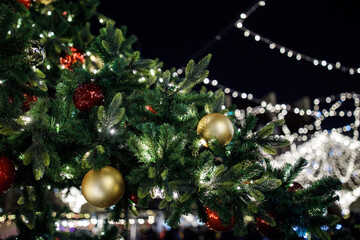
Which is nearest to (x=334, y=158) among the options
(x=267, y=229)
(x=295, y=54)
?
(x=295, y=54)

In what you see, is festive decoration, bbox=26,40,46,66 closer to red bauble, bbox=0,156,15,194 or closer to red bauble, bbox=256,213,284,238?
red bauble, bbox=0,156,15,194

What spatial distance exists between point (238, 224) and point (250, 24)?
4.62m

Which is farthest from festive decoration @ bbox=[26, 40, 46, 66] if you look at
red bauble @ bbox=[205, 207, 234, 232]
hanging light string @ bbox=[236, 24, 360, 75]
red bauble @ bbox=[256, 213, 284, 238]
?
hanging light string @ bbox=[236, 24, 360, 75]

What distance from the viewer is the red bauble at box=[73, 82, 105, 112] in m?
0.99

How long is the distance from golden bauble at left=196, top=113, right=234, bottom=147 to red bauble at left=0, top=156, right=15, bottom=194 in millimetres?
690

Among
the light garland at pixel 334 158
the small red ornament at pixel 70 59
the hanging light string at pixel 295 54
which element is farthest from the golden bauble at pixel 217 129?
the light garland at pixel 334 158

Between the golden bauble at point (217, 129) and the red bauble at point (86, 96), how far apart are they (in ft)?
1.41

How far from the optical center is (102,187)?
34.8 inches

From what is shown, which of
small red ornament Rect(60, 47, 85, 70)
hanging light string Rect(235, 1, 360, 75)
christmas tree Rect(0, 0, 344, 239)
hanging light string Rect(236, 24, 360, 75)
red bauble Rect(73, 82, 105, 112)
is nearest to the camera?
christmas tree Rect(0, 0, 344, 239)

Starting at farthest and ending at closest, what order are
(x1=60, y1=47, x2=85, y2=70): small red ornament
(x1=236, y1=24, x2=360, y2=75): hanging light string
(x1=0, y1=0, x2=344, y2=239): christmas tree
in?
(x1=236, y1=24, x2=360, y2=75): hanging light string → (x1=60, y1=47, x2=85, y2=70): small red ornament → (x1=0, y1=0, x2=344, y2=239): christmas tree

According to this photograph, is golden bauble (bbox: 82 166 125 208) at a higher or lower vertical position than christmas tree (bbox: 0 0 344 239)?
lower

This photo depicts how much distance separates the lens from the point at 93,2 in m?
2.44

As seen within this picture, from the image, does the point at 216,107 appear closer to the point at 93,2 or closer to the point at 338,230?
the point at 338,230

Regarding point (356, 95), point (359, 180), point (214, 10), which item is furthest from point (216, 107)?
point (356, 95)
